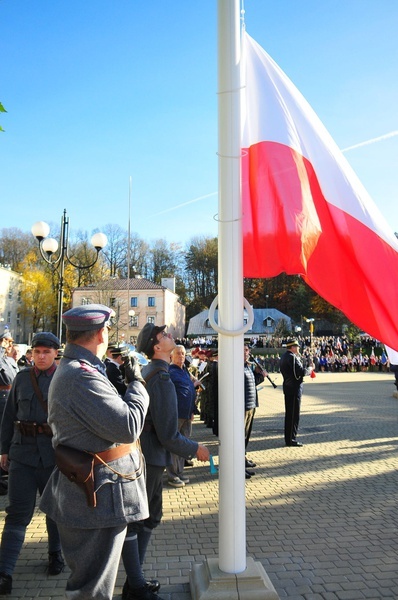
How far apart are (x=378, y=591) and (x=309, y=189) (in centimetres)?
326

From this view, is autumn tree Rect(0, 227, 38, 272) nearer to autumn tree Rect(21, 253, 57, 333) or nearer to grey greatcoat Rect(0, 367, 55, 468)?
autumn tree Rect(21, 253, 57, 333)

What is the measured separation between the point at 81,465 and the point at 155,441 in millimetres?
1363

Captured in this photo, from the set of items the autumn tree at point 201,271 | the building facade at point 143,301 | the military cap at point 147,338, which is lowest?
the military cap at point 147,338

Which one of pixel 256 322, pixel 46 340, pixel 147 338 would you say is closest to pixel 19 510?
pixel 46 340

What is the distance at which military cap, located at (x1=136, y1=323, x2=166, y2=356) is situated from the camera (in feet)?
13.4

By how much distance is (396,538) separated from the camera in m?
5.24

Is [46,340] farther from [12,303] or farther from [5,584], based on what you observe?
[12,303]

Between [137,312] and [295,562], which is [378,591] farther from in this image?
[137,312]

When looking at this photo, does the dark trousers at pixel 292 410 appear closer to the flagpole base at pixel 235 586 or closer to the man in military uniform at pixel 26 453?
the man in military uniform at pixel 26 453

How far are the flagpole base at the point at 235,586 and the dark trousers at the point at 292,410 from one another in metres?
6.47

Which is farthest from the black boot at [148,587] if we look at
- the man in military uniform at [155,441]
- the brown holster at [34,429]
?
the brown holster at [34,429]

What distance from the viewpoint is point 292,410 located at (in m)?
10.0

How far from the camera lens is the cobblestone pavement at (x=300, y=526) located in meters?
4.21

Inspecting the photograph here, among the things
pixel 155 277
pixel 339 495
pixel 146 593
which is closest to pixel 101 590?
pixel 146 593
